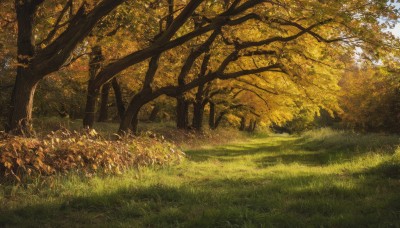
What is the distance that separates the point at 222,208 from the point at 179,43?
696cm

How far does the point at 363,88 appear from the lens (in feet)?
91.3

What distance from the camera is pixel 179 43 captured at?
11758 millimetres

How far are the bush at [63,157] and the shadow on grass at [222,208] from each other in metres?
1.58

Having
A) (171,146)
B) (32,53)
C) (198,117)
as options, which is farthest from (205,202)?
(198,117)

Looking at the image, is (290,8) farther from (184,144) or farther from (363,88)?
(363,88)

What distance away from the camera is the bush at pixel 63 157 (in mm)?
7531

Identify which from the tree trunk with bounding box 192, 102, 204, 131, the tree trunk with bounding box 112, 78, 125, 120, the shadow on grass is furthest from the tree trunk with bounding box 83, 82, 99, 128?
the tree trunk with bounding box 192, 102, 204, 131

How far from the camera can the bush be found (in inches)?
297

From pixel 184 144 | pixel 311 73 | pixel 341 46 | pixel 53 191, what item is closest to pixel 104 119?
pixel 184 144

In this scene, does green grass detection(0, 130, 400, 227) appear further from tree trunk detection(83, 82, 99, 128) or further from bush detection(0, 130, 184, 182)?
tree trunk detection(83, 82, 99, 128)

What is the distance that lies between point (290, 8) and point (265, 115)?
2050 centimetres

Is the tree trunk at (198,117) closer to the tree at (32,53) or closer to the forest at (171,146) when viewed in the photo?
the forest at (171,146)

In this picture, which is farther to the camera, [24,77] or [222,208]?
[24,77]

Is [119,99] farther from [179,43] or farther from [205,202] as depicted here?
[205,202]
